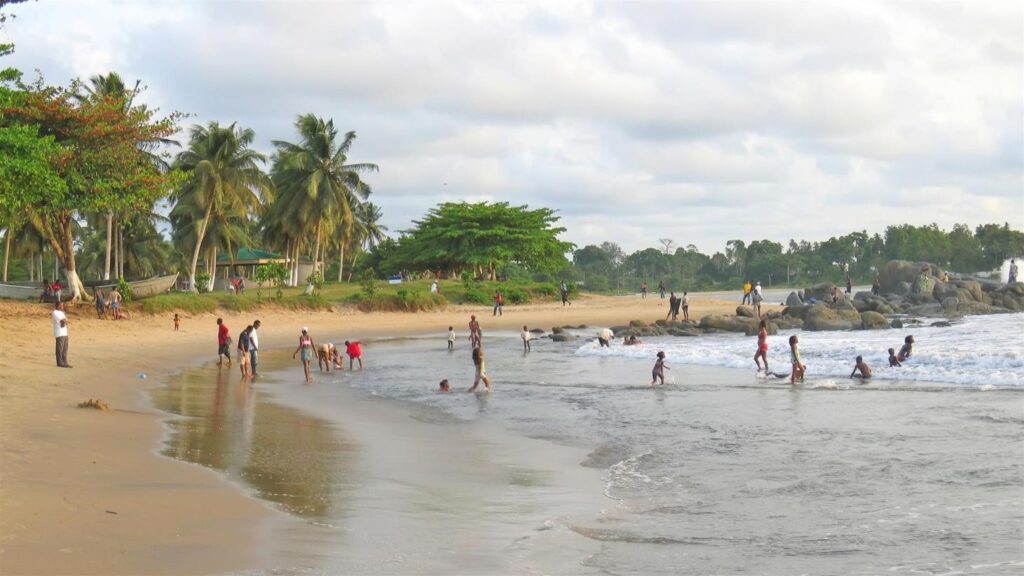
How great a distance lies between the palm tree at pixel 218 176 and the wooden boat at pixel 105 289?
7000 mm

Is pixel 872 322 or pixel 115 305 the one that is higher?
pixel 115 305

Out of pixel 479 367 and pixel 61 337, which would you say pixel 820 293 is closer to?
pixel 479 367

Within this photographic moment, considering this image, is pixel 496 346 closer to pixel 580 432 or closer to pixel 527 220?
pixel 580 432

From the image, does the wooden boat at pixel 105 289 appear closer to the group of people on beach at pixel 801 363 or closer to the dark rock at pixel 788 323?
the group of people on beach at pixel 801 363

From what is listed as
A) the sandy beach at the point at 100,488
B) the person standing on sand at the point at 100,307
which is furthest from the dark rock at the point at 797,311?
the sandy beach at the point at 100,488

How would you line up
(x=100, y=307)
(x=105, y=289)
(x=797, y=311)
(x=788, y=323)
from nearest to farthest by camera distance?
(x=100, y=307) < (x=105, y=289) < (x=788, y=323) < (x=797, y=311)

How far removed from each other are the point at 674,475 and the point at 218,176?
134 ft

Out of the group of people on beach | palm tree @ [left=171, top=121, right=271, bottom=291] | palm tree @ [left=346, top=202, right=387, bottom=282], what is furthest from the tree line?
the group of people on beach

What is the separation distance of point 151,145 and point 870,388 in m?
30.5

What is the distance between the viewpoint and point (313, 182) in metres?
54.0

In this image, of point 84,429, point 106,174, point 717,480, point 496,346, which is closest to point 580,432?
point 717,480

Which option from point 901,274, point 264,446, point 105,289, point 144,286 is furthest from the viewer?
point 901,274

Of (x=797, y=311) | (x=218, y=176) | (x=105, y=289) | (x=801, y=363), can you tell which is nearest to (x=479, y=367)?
(x=801, y=363)

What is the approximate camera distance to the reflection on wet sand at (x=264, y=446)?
9312mm
